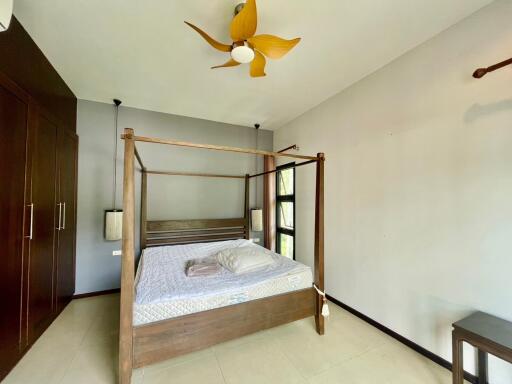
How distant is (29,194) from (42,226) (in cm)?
41

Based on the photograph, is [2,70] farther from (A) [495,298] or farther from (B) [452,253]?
(A) [495,298]

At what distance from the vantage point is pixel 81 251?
299 centimetres

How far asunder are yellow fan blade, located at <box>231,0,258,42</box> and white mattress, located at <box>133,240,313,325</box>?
1951 millimetres

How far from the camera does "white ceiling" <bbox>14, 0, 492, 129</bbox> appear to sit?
1577 millimetres

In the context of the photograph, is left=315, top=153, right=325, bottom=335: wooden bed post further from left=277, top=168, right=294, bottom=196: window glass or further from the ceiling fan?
left=277, top=168, right=294, bottom=196: window glass

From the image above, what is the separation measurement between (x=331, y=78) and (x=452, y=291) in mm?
2389

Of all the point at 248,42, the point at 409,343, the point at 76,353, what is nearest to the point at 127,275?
the point at 76,353

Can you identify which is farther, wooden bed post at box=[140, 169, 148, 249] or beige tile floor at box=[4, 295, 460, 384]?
wooden bed post at box=[140, 169, 148, 249]

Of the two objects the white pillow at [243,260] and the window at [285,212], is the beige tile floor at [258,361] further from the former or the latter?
the window at [285,212]

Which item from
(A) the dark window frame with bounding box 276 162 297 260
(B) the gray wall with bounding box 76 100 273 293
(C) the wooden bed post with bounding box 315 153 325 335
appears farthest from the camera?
(A) the dark window frame with bounding box 276 162 297 260

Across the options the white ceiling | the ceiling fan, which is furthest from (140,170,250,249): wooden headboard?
the ceiling fan

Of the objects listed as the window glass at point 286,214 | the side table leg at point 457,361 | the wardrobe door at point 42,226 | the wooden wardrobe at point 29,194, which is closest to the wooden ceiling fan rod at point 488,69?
the side table leg at point 457,361

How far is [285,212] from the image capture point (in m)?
4.00

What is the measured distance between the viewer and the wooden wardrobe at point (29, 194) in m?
1.58
